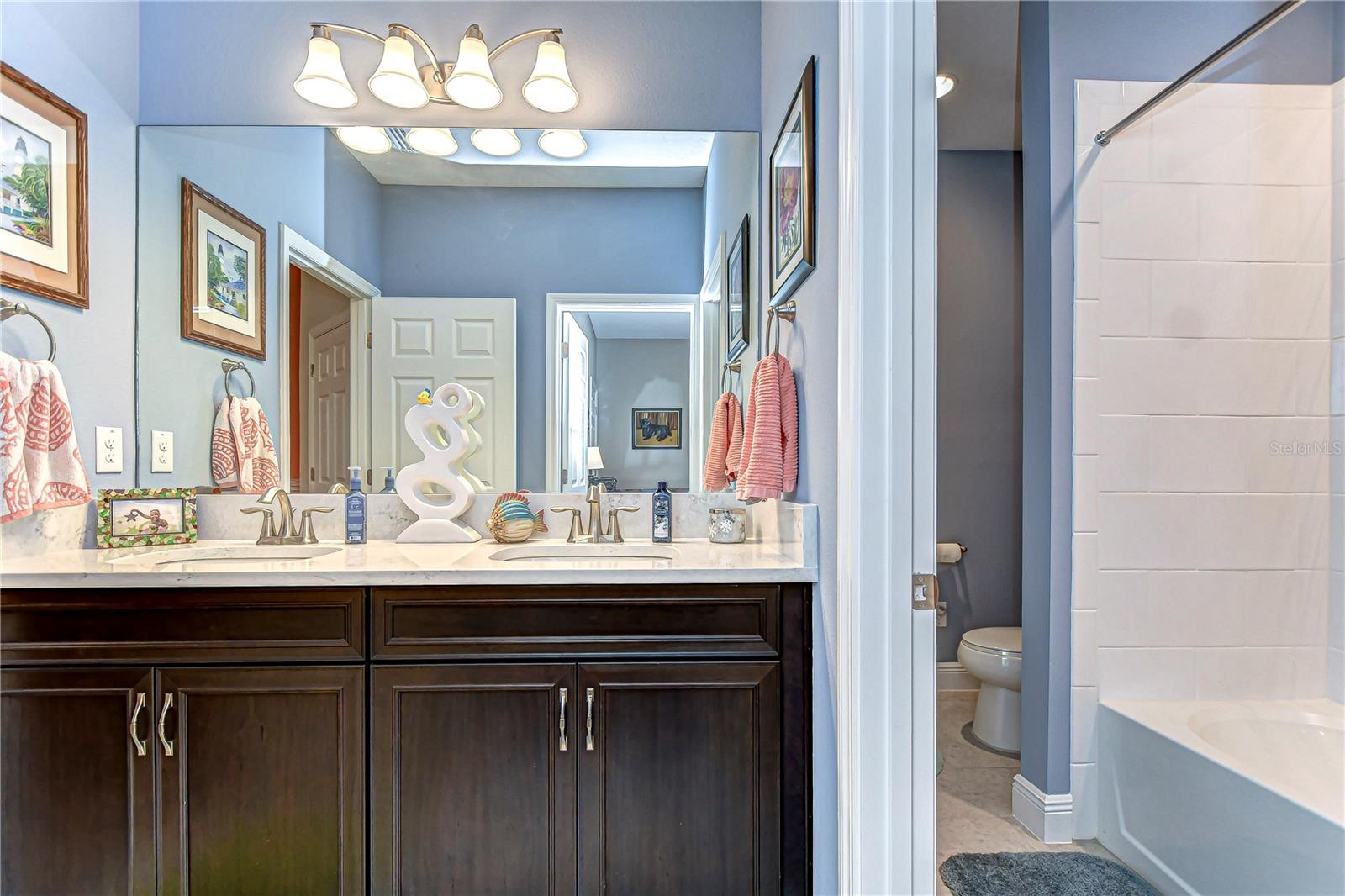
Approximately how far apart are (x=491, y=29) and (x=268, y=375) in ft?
3.99

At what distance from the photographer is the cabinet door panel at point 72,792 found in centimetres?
130

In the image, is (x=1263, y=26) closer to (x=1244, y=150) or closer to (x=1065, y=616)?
(x=1244, y=150)

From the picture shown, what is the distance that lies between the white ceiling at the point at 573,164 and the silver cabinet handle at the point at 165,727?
1.46 meters

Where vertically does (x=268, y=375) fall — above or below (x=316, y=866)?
above

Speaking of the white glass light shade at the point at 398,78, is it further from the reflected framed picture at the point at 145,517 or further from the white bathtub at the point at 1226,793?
the white bathtub at the point at 1226,793

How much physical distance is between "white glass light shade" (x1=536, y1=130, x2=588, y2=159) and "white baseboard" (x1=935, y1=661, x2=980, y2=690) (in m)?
2.49

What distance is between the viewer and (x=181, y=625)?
132 centimetres

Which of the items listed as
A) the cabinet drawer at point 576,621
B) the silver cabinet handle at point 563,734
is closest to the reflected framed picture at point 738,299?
the cabinet drawer at point 576,621

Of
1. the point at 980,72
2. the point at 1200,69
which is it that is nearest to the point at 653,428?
the point at 1200,69

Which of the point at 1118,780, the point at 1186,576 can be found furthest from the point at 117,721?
the point at 1186,576

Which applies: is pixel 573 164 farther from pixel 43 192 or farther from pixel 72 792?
pixel 72 792

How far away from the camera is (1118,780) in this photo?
1.66 metres

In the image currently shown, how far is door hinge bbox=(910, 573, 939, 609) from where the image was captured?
1.12 m

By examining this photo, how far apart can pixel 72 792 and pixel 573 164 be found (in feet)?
6.23
